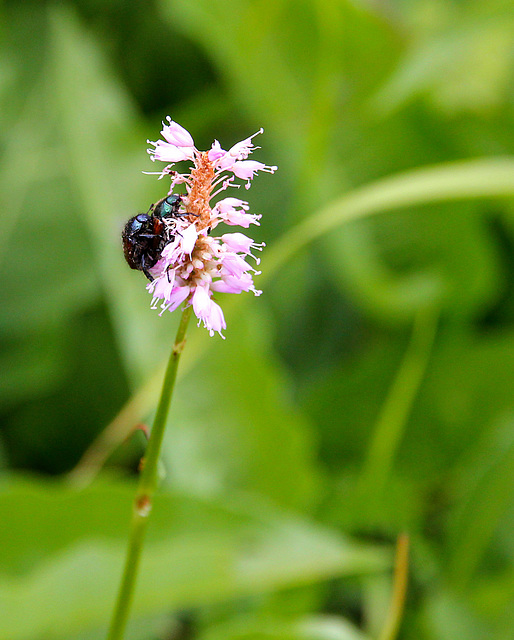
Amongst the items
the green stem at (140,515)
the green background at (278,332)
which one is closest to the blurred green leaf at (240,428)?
the green background at (278,332)

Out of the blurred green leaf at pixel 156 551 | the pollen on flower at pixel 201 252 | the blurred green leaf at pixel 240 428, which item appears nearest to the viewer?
the pollen on flower at pixel 201 252

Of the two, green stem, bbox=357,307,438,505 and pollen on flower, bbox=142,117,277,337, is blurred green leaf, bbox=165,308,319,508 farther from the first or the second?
pollen on flower, bbox=142,117,277,337

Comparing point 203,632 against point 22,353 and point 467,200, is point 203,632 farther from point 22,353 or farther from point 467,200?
point 467,200

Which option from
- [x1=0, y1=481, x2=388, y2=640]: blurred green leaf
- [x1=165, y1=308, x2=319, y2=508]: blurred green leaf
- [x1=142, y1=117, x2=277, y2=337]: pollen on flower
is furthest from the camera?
[x1=165, y1=308, x2=319, y2=508]: blurred green leaf

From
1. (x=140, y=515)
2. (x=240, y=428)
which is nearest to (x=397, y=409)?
(x=240, y=428)

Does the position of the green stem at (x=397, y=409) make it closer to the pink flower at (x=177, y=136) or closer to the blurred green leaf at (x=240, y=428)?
the blurred green leaf at (x=240, y=428)

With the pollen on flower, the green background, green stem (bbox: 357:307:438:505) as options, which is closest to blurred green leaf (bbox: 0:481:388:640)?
the green background

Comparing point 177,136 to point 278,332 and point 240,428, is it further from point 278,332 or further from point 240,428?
point 278,332

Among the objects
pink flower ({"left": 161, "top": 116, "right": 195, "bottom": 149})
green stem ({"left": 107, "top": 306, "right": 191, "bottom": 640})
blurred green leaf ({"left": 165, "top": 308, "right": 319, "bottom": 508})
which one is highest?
blurred green leaf ({"left": 165, "top": 308, "right": 319, "bottom": 508})

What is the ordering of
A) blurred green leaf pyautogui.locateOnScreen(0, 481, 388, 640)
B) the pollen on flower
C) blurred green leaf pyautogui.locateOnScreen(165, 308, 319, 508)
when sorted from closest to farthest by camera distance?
the pollen on flower
blurred green leaf pyautogui.locateOnScreen(0, 481, 388, 640)
blurred green leaf pyautogui.locateOnScreen(165, 308, 319, 508)
